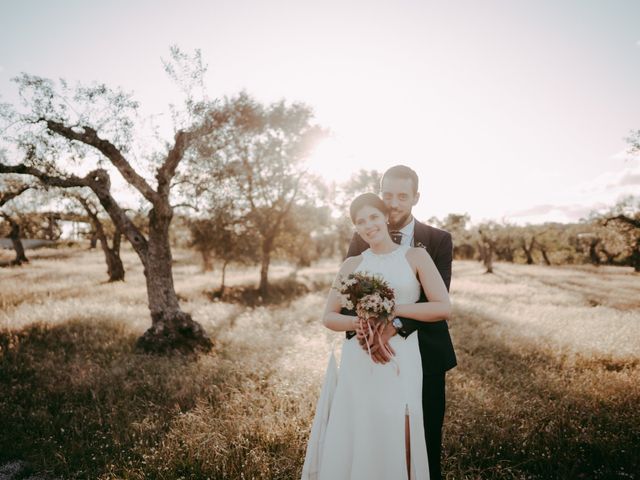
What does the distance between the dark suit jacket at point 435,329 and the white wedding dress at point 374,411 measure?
0.14 meters

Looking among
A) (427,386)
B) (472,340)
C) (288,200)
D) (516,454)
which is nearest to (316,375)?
(516,454)

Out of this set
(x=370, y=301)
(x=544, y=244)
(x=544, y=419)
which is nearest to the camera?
(x=370, y=301)

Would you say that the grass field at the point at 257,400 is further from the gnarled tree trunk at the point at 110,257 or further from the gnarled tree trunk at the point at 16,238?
the gnarled tree trunk at the point at 16,238

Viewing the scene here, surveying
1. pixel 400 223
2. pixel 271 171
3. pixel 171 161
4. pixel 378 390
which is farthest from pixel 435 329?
pixel 271 171

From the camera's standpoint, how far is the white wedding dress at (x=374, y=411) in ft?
10.7

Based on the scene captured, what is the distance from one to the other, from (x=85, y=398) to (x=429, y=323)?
705 cm

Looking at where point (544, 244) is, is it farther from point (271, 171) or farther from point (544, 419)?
point (544, 419)

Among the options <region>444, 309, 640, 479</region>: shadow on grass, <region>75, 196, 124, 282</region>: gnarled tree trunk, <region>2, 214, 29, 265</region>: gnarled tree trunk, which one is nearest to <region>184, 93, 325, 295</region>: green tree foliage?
<region>75, 196, 124, 282</region>: gnarled tree trunk

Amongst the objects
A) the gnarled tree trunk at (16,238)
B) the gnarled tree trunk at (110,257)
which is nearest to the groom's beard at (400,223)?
the gnarled tree trunk at (110,257)

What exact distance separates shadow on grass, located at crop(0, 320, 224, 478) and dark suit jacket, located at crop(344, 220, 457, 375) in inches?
174

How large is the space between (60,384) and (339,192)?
1013 inches

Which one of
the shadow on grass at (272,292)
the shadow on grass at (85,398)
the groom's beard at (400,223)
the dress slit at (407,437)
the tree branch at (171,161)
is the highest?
the tree branch at (171,161)

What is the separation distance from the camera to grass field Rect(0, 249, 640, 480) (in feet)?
16.1

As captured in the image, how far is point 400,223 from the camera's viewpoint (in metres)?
3.91
